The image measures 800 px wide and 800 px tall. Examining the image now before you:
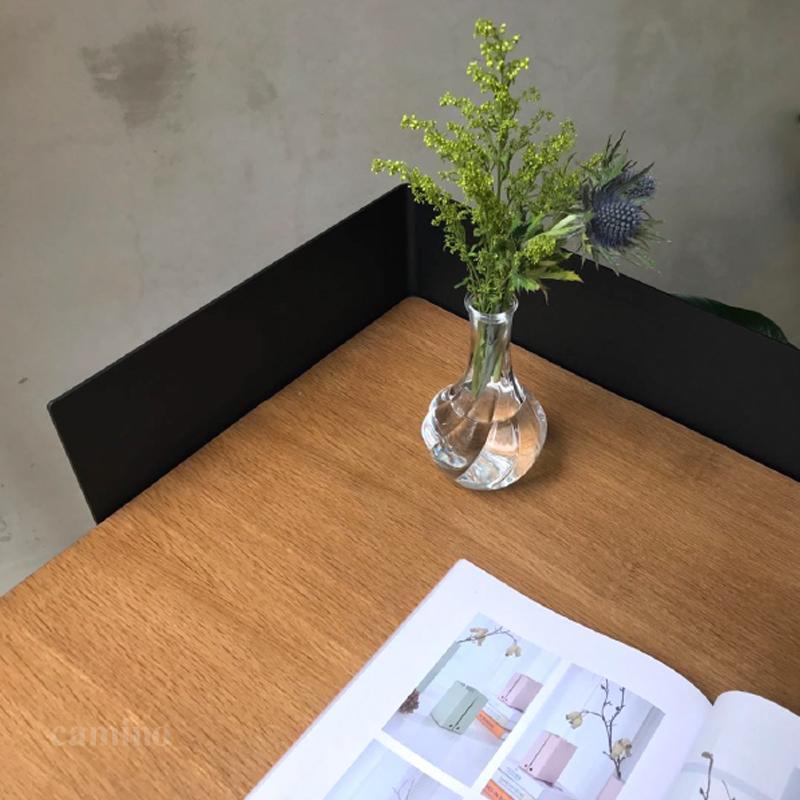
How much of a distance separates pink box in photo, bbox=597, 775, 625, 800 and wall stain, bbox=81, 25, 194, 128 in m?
0.85

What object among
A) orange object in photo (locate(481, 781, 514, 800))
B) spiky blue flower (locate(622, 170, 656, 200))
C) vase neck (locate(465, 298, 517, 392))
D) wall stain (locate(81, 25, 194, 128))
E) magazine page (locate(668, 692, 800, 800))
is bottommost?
orange object in photo (locate(481, 781, 514, 800))

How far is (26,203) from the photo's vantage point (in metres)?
1.06

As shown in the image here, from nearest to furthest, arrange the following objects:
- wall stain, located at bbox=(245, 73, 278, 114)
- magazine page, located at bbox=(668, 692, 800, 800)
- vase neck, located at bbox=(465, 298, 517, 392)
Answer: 1. magazine page, located at bbox=(668, 692, 800, 800)
2. vase neck, located at bbox=(465, 298, 517, 392)
3. wall stain, located at bbox=(245, 73, 278, 114)

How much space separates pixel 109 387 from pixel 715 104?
4.40 ft

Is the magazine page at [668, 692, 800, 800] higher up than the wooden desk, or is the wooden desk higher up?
the magazine page at [668, 692, 800, 800]

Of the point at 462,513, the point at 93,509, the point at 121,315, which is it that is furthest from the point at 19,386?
the point at 462,513

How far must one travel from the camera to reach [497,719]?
0.72 meters

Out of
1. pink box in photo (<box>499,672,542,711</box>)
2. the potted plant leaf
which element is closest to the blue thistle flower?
the potted plant leaf

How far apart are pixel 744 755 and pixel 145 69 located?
91cm

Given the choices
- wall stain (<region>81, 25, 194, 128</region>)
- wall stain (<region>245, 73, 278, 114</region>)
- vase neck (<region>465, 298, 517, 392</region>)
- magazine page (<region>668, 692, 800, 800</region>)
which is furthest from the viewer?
wall stain (<region>245, 73, 278, 114</region>)

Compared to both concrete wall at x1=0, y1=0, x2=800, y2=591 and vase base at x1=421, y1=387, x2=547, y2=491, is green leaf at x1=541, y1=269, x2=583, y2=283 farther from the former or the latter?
concrete wall at x1=0, y1=0, x2=800, y2=591

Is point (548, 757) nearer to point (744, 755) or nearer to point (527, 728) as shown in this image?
point (527, 728)

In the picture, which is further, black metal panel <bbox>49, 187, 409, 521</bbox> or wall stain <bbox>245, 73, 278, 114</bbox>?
wall stain <bbox>245, 73, 278, 114</bbox>

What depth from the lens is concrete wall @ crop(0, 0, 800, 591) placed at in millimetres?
1048
